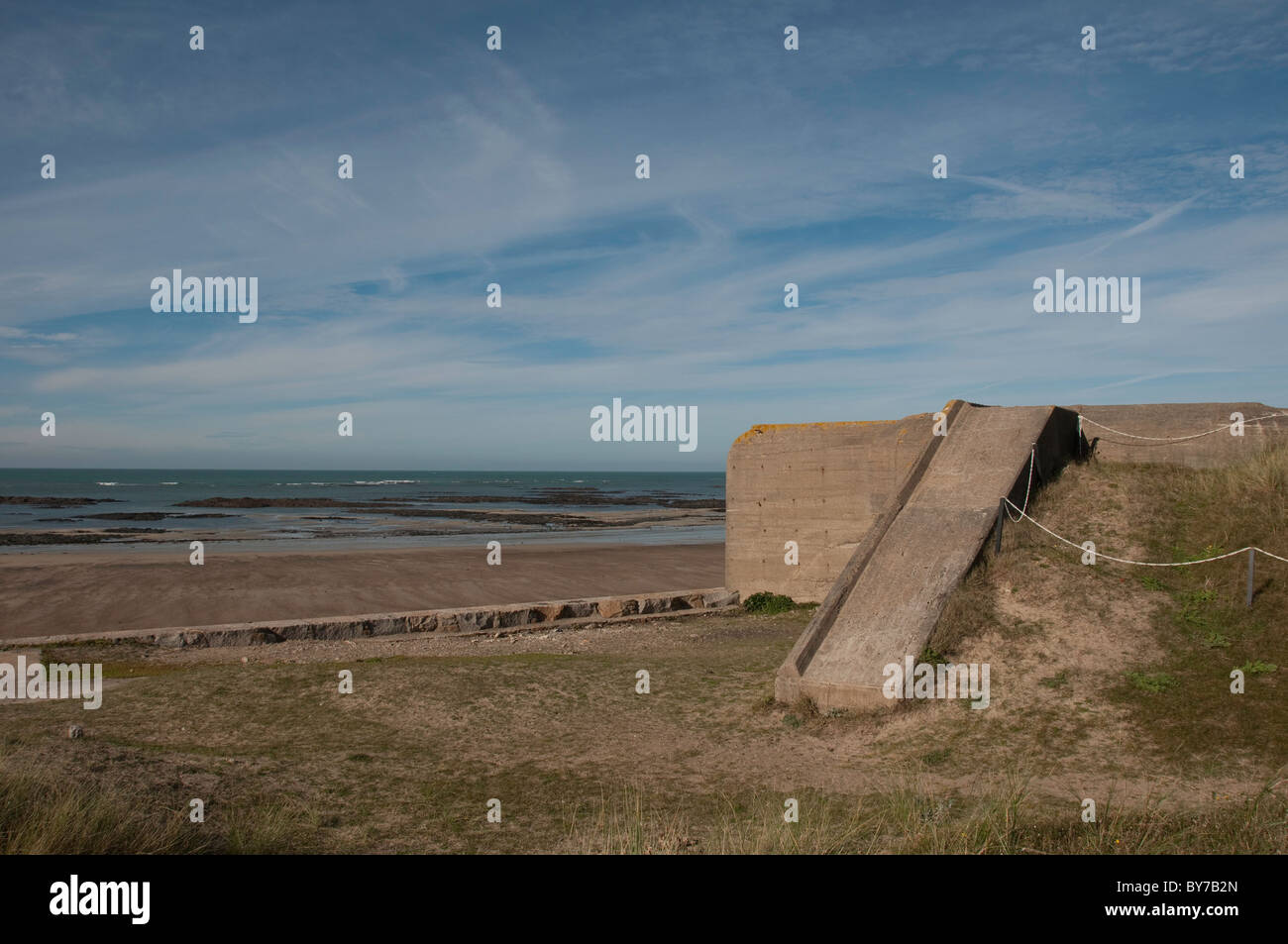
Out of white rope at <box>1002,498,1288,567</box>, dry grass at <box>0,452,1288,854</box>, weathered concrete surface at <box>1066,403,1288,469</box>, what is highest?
weathered concrete surface at <box>1066,403,1288,469</box>

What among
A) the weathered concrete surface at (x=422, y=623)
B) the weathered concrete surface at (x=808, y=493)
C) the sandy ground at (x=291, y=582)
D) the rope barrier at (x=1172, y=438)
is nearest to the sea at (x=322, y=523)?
the sandy ground at (x=291, y=582)

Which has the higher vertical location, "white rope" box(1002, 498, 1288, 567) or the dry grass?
"white rope" box(1002, 498, 1288, 567)

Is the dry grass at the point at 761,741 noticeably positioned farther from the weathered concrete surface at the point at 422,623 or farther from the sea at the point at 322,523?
the sea at the point at 322,523

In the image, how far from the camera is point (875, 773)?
23.6 feet

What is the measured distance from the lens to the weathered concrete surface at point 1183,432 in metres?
12.8

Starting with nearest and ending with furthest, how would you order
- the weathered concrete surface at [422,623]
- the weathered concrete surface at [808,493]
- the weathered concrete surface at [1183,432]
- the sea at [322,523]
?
1. the weathered concrete surface at [1183,432]
2. the weathered concrete surface at [422,623]
3. the weathered concrete surface at [808,493]
4. the sea at [322,523]

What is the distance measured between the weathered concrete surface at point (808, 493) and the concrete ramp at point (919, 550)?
1.60 m

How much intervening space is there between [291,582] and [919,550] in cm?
1570

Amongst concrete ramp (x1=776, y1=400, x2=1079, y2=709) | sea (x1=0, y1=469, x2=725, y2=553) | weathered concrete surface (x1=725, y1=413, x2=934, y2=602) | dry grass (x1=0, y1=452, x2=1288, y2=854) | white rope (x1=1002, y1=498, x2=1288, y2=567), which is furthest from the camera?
sea (x1=0, y1=469, x2=725, y2=553)

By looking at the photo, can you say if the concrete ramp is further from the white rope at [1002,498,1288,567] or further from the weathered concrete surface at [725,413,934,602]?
the weathered concrete surface at [725,413,934,602]

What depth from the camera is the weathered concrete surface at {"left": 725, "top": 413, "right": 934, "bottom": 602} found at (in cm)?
1446

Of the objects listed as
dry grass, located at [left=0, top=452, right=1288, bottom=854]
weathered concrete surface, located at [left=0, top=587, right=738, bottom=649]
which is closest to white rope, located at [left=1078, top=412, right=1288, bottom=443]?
dry grass, located at [left=0, top=452, right=1288, bottom=854]

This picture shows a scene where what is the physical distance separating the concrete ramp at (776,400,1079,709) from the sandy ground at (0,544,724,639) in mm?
9812
